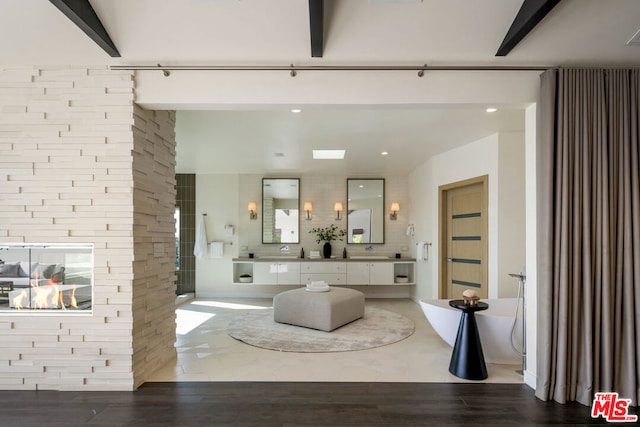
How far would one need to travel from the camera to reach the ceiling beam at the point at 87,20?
2230 millimetres

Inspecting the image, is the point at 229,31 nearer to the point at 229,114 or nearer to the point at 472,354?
the point at 229,114

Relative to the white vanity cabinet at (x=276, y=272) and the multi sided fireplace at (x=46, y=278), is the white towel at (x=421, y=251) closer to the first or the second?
the white vanity cabinet at (x=276, y=272)

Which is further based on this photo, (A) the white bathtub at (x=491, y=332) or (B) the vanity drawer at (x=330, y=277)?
(B) the vanity drawer at (x=330, y=277)

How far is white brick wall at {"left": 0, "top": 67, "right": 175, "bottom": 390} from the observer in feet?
9.27

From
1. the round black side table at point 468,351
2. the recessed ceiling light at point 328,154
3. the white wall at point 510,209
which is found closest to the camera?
the round black side table at point 468,351

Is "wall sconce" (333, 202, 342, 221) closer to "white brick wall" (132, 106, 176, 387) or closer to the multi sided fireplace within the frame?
"white brick wall" (132, 106, 176, 387)

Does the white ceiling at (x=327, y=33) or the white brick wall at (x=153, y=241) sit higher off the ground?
the white ceiling at (x=327, y=33)

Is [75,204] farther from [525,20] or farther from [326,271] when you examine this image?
[326,271]

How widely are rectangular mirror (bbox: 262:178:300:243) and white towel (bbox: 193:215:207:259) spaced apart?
1.19 meters

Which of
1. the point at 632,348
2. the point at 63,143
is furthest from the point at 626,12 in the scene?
the point at 63,143

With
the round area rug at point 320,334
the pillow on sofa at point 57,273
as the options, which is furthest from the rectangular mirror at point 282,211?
the pillow on sofa at point 57,273

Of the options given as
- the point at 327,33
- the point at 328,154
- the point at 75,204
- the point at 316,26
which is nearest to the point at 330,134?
the point at 328,154

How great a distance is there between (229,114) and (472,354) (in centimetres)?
337

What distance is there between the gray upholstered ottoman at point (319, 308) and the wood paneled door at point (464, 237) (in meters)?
1.53
